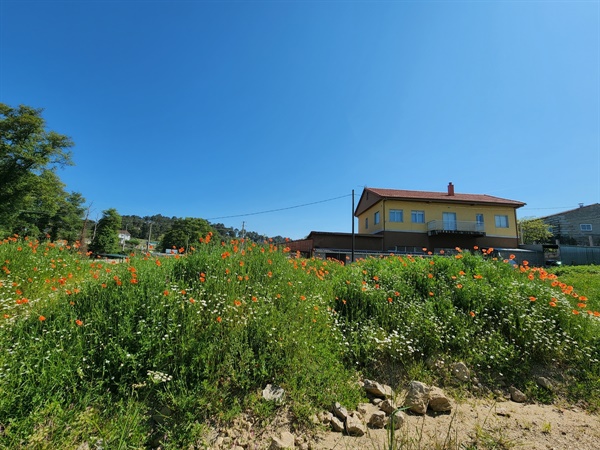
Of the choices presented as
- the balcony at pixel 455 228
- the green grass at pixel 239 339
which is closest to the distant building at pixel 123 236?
the balcony at pixel 455 228

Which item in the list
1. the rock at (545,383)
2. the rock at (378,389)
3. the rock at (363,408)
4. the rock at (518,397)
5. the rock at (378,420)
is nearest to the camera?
the rock at (378,420)

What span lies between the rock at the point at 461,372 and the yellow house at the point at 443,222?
21.0m

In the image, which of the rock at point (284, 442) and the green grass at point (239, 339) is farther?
the green grass at point (239, 339)

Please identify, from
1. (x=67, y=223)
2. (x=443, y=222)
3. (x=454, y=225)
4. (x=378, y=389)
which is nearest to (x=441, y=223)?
(x=443, y=222)

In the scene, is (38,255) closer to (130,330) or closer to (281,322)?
(130,330)

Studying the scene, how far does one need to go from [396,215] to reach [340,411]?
77.3 ft

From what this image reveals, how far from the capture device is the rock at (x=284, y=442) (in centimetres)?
188

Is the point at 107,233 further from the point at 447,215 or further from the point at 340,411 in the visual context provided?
the point at 340,411

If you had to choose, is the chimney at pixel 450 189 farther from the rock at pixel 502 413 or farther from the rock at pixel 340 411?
the rock at pixel 340 411

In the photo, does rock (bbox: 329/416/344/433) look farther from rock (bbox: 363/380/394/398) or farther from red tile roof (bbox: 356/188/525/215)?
red tile roof (bbox: 356/188/525/215)

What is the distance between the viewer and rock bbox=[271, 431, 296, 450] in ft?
6.15

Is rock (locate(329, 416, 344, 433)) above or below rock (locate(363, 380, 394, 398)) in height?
below

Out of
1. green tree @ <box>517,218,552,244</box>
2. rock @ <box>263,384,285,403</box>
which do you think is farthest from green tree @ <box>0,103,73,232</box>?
green tree @ <box>517,218,552,244</box>

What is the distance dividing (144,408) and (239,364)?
2.46ft
